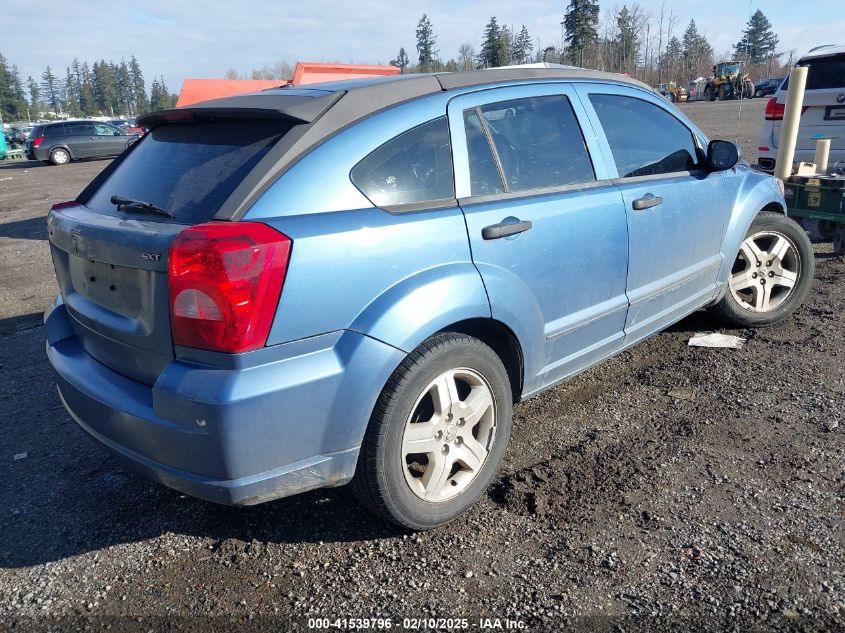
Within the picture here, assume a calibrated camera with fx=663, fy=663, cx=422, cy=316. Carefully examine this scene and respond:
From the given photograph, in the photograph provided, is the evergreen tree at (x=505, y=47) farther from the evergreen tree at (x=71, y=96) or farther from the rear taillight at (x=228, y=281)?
the evergreen tree at (x=71, y=96)

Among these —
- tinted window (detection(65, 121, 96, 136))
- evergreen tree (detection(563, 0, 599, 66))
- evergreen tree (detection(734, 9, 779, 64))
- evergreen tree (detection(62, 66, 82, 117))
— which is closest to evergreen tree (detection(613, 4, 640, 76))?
evergreen tree (detection(563, 0, 599, 66))

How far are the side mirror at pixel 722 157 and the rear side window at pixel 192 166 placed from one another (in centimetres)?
280

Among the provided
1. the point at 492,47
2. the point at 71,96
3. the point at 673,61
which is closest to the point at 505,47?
the point at 492,47

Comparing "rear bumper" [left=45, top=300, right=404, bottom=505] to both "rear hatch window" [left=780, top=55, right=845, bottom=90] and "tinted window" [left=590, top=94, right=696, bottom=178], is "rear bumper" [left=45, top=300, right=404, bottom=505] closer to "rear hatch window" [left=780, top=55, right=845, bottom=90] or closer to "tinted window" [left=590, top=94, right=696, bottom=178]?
"tinted window" [left=590, top=94, right=696, bottom=178]

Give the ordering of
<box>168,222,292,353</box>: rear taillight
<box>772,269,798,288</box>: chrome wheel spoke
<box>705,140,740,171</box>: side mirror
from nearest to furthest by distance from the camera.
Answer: <box>168,222,292,353</box>: rear taillight < <box>705,140,740,171</box>: side mirror < <box>772,269,798,288</box>: chrome wheel spoke

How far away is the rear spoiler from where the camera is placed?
2541mm

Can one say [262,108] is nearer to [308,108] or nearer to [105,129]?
[308,108]

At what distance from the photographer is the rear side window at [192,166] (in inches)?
97.3

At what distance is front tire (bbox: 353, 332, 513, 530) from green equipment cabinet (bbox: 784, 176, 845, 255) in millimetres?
5015

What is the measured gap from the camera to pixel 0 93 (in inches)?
3986

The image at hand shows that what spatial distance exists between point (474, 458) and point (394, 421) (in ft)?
1.80

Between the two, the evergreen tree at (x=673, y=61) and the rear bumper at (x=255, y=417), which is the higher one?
the evergreen tree at (x=673, y=61)

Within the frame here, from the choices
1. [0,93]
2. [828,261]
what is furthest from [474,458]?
[0,93]

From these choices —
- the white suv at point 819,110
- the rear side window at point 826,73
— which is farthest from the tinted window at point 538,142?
the rear side window at point 826,73
